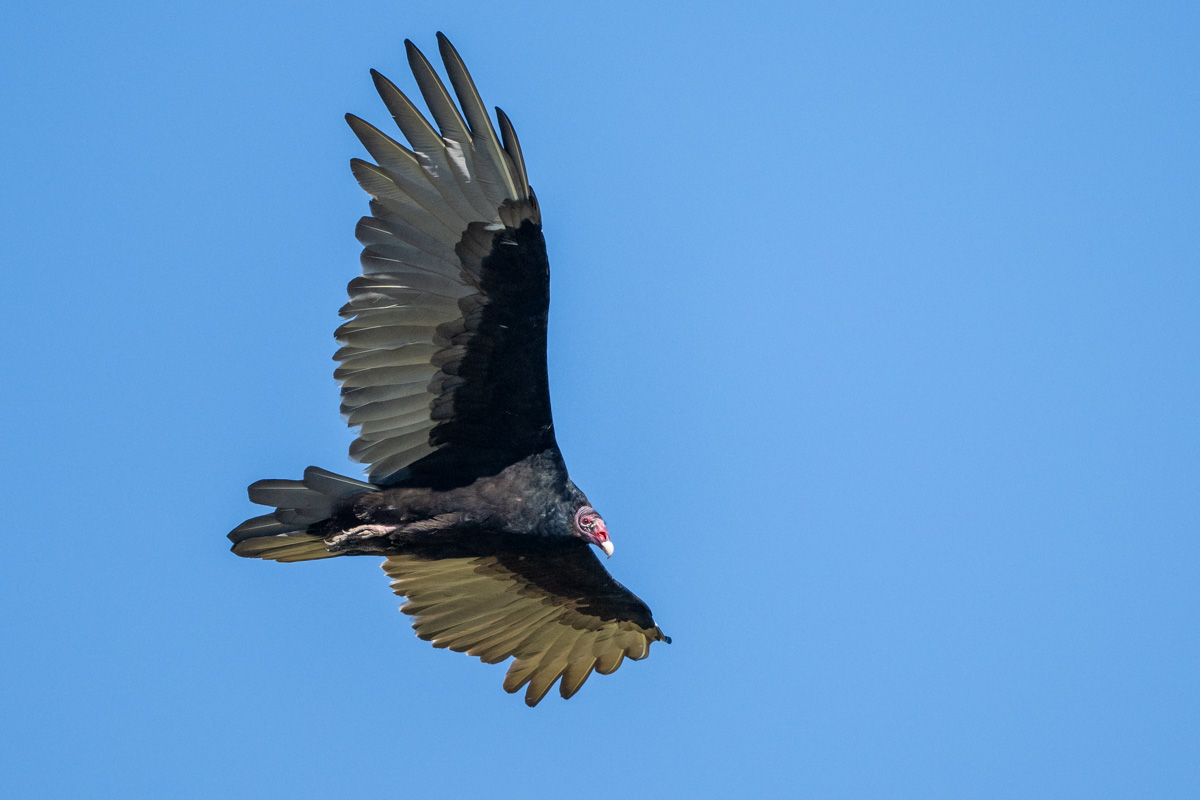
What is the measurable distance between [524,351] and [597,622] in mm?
2088

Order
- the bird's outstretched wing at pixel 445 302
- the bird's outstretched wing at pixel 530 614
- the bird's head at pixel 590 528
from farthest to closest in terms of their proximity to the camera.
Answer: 1. the bird's outstretched wing at pixel 530 614
2. the bird's head at pixel 590 528
3. the bird's outstretched wing at pixel 445 302

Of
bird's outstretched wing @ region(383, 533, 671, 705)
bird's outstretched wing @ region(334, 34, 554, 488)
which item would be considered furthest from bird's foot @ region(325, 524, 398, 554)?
bird's outstretched wing @ region(383, 533, 671, 705)

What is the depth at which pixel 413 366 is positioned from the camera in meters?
6.70

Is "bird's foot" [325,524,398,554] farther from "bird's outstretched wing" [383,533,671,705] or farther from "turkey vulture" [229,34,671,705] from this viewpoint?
"bird's outstretched wing" [383,533,671,705]

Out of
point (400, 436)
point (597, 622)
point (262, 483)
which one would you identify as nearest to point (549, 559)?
point (597, 622)

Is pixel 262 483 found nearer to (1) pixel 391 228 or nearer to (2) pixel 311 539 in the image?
(2) pixel 311 539

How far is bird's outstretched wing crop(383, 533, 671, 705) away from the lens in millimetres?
7645

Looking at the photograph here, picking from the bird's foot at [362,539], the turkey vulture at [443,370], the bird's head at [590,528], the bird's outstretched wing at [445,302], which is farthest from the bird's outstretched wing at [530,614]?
the bird's outstretched wing at [445,302]

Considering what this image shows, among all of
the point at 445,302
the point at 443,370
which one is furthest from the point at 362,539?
the point at 445,302

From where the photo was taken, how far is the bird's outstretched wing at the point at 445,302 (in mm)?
6355

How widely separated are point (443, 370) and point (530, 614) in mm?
1916

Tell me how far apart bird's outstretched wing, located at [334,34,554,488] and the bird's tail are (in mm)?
248

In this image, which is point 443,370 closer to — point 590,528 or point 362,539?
point 362,539

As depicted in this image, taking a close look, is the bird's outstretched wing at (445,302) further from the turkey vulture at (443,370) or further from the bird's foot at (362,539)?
the bird's foot at (362,539)
